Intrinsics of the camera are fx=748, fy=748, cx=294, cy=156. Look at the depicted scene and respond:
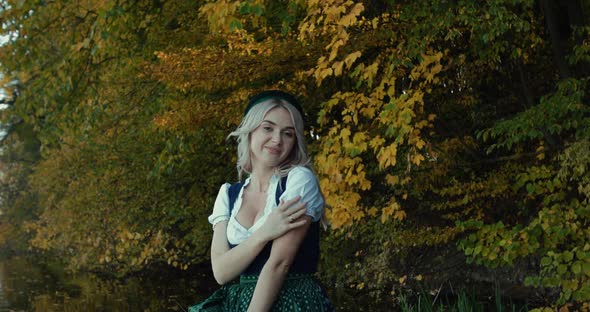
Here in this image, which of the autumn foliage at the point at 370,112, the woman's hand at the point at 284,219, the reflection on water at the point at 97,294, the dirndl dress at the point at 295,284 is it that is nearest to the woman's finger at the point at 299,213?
the woman's hand at the point at 284,219

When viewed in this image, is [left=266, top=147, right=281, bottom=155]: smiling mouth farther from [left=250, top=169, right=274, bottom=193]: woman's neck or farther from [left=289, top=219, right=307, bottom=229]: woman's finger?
[left=289, top=219, right=307, bottom=229]: woman's finger

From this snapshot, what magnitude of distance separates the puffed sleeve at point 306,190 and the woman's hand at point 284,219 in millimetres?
40

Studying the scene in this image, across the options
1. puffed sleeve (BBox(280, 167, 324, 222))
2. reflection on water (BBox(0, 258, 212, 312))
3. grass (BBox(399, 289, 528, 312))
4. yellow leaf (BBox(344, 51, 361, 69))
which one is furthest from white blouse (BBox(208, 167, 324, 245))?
reflection on water (BBox(0, 258, 212, 312))

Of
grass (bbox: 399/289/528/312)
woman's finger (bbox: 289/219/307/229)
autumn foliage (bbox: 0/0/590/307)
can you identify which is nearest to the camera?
woman's finger (bbox: 289/219/307/229)

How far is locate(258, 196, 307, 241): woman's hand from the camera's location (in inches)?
88.5

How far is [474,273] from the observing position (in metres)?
11.8

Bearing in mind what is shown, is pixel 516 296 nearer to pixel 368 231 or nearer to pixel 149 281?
pixel 368 231

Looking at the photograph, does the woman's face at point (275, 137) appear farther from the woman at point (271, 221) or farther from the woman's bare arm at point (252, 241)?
the woman's bare arm at point (252, 241)

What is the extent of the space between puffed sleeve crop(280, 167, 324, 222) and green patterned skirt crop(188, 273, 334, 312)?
9.0 inches

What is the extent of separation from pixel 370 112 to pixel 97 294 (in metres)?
11.8

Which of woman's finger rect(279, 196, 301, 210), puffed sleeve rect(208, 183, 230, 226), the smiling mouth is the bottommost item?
woman's finger rect(279, 196, 301, 210)

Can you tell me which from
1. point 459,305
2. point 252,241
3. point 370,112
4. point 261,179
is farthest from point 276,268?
point 370,112

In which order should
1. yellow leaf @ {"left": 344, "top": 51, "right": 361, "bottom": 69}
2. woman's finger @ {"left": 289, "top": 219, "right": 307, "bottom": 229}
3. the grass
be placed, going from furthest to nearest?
yellow leaf @ {"left": 344, "top": 51, "right": 361, "bottom": 69}, the grass, woman's finger @ {"left": 289, "top": 219, "right": 307, "bottom": 229}

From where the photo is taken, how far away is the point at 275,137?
2402mm
